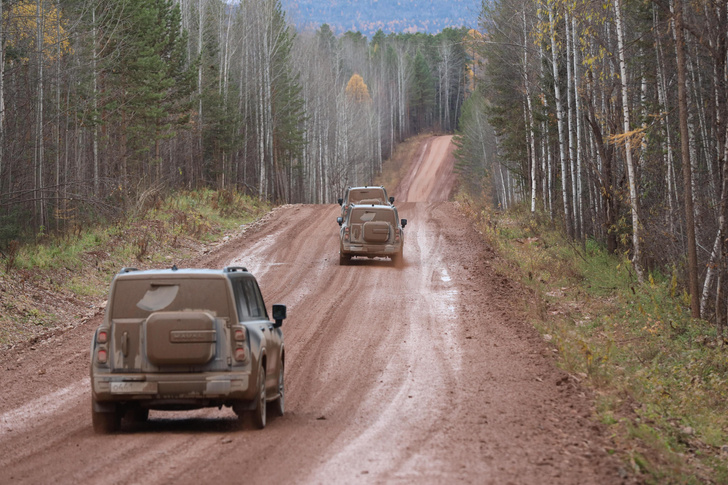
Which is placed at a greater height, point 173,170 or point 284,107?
point 284,107

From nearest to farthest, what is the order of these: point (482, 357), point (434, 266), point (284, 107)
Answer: point (482, 357), point (434, 266), point (284, 107)

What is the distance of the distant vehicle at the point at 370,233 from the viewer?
23.9 meters

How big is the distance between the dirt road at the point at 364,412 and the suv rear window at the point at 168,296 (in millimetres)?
1275

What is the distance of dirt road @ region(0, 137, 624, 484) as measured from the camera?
6582 millimetres

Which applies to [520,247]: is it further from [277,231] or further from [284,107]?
[284,107]

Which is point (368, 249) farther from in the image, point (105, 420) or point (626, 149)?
point (105, 420)

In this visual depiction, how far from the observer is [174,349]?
7.79m

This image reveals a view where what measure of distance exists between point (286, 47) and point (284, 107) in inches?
165

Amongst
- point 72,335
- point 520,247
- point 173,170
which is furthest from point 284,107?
point 72,335

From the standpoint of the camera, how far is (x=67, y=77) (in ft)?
92.0

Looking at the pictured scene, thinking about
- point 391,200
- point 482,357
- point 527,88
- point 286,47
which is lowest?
point 482,357

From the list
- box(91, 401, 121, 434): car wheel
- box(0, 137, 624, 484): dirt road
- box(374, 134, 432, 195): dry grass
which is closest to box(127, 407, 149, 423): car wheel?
box(0, 137, 624, 484): dirt road

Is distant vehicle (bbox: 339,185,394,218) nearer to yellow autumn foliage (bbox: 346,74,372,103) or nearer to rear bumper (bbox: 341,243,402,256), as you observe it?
rear bumper (bbox: 341,243,402,256)

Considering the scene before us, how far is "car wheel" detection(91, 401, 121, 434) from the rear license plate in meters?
0.40
